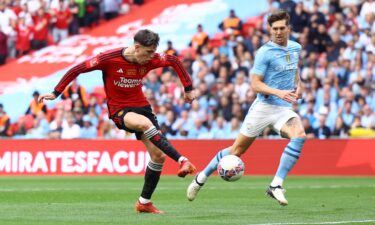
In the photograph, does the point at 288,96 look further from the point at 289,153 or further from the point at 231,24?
the point at 231,24

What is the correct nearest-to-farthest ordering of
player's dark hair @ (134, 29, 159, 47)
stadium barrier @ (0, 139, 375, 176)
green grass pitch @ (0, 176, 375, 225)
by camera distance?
green grass pitch @ (0, 176, 375, 225) → player's dark hair @ (134, 29, 159, 47) → stadium barrier @ (0, 139, 375, 176)

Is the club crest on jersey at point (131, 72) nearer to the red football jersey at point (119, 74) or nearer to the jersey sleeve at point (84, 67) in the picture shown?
the red football jersey at point (119, 74)

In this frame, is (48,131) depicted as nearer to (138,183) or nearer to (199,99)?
(199,99)

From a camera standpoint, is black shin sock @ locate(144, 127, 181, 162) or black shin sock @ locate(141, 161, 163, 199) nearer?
black shin sock @ locate(144, 127, 181, 162)

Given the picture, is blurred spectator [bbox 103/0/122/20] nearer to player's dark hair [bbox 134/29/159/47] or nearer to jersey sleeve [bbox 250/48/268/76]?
jersey sleeve [bbox 250/48/268/76]

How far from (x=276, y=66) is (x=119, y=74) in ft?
7.36

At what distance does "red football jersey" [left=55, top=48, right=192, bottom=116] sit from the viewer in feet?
45.0

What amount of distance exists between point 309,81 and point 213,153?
370 cm

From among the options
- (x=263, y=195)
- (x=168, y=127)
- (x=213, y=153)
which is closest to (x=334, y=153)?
(x=213, y=153)

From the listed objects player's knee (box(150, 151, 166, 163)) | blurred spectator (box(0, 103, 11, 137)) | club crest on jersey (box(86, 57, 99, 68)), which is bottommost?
blurred spectator (box(0, 103, 11, 137))

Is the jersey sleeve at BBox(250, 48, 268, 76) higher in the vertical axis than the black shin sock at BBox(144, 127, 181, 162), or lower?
higher

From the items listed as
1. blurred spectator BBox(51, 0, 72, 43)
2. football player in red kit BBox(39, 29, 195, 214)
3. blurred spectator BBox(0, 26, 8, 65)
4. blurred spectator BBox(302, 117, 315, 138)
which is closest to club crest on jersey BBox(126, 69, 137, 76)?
football player in red kit BBox(39, 29, 195, 214)

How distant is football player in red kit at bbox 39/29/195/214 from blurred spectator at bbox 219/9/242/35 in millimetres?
16963

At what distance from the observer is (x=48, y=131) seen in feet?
94.5
